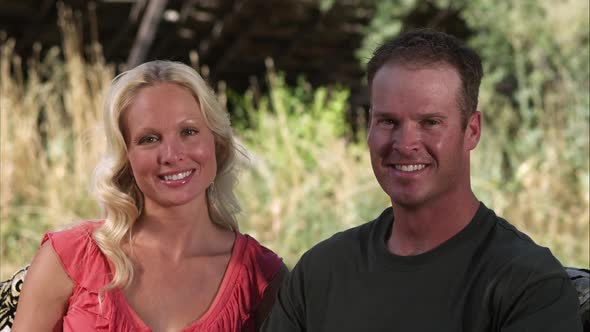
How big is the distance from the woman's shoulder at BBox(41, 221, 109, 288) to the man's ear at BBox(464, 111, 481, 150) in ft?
4.35

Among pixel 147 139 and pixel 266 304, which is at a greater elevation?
pixel 147 139

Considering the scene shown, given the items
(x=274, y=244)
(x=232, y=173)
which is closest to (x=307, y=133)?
(x=274, y=244)

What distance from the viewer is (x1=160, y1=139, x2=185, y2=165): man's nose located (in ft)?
9.59

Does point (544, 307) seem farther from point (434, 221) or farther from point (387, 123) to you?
point (387, 123)

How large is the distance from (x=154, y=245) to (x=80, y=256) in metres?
0.24

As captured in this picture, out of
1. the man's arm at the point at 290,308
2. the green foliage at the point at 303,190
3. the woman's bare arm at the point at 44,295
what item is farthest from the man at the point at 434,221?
the green foliage at the point at 303,190

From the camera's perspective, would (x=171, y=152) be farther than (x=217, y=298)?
No

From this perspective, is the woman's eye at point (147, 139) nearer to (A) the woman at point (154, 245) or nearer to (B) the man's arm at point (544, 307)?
(A) the woman at point (154, 245)

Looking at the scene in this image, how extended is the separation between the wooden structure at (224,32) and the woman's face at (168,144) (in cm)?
534

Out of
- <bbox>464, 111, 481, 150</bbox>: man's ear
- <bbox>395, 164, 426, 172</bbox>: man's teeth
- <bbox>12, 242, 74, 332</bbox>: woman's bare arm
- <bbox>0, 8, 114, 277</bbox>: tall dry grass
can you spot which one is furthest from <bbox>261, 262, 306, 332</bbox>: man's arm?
<bbox>0, 8, 114, 277</bbox>: tall dry grass

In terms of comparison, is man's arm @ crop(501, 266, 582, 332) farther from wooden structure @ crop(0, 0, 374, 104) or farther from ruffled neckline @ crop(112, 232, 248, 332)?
wooden structure @ crop(0, 0, 374, 104)

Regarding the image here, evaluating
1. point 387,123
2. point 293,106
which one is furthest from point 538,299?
point 293,106

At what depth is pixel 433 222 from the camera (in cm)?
219

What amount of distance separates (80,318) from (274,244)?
9.03 ft
